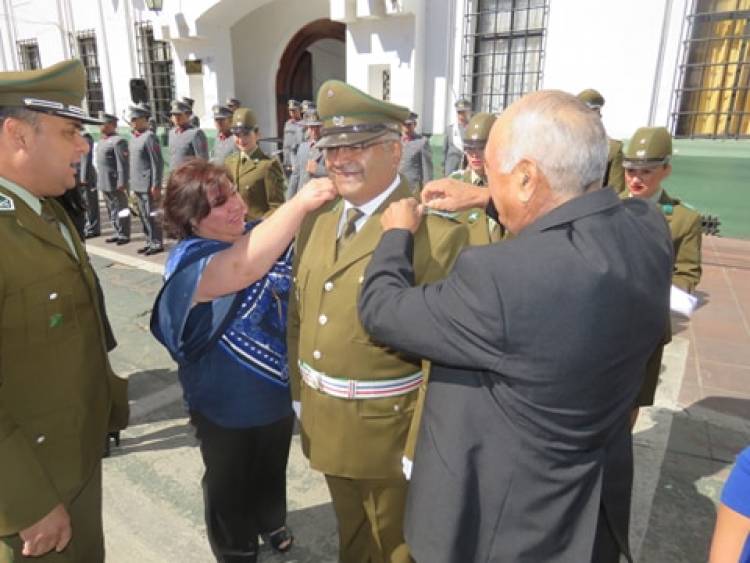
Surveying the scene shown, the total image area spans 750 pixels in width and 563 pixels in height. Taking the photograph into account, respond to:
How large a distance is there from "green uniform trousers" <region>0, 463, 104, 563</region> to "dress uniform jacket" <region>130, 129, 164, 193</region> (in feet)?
23.7

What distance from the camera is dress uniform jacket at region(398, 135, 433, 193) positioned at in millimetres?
7633

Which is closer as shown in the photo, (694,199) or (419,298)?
(419,298)

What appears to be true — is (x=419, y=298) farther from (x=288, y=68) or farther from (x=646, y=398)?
(x=288, y=68)

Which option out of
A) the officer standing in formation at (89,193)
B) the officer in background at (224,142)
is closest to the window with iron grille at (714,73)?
the officer in background at (224,142)

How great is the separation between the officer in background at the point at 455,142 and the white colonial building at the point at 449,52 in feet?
2.08

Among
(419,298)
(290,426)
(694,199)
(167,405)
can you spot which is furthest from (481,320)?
(694,199)

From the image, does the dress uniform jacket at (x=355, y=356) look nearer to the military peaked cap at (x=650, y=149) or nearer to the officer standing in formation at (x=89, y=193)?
the military peaked cap at (x=650, y=149)

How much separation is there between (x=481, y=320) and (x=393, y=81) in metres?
9.17

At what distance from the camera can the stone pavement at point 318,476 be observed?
255 centimetres

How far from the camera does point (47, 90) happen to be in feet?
5.11

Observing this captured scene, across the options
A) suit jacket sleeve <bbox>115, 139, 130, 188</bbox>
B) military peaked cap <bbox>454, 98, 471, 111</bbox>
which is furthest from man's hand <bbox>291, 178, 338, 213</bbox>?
suit jacket sleeve <bbox>115, 139, 130, 188</bbox>

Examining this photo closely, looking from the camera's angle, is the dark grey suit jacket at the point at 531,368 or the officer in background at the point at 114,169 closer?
the dark grey suit jacket at the point at 531,368

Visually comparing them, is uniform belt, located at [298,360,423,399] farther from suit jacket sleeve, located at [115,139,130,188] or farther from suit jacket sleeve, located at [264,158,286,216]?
suit jacket sleeve, located at [115,139,130,188]

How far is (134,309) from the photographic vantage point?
18.3 ft
